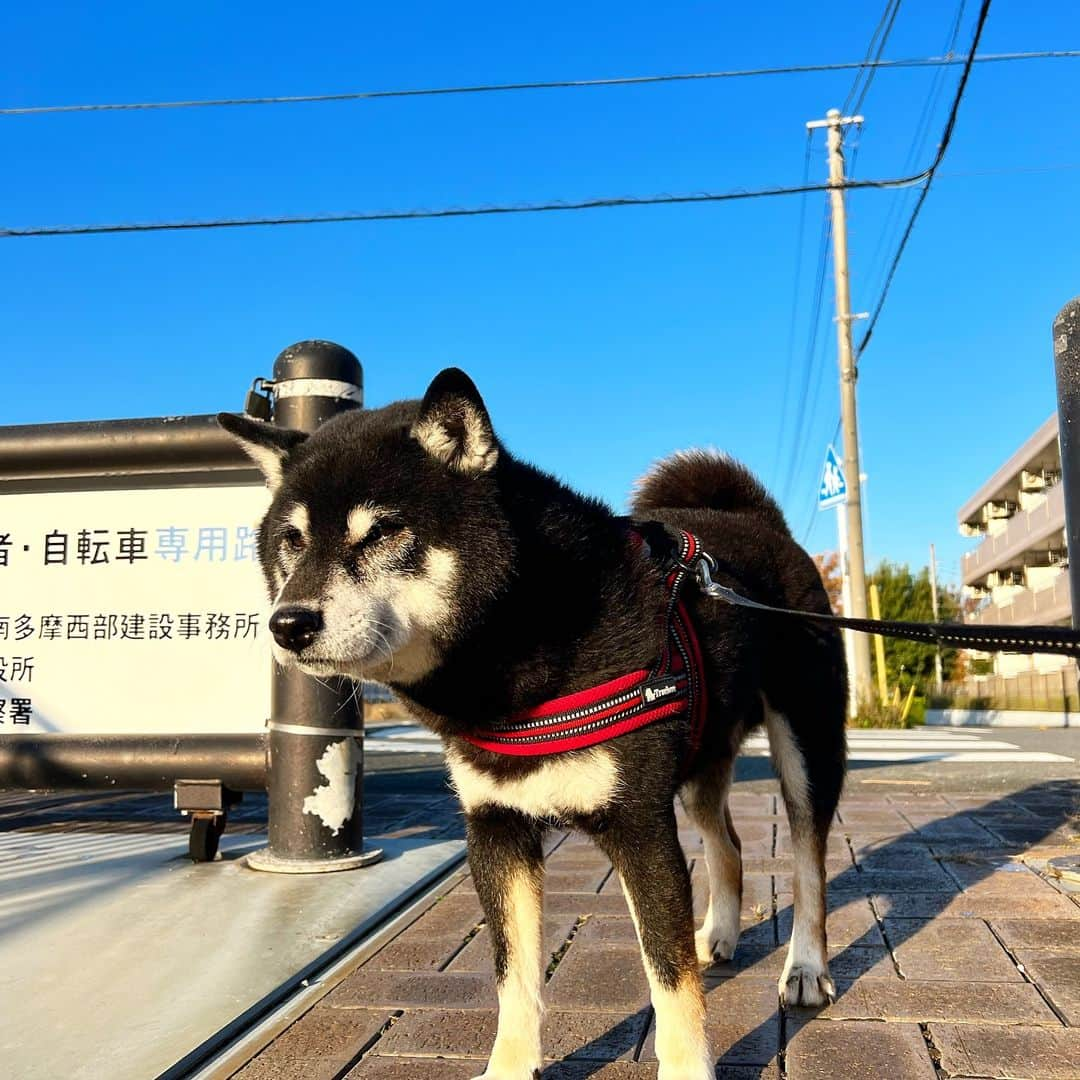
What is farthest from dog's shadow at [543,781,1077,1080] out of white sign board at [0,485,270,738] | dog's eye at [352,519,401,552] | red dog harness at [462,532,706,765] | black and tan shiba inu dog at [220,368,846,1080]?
white sign board at [0,485,270,738]

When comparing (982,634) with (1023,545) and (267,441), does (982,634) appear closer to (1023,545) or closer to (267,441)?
(267,441)

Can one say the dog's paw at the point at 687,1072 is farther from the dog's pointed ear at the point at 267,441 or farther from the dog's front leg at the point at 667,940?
the dog's pointed ear at the point at 267,441

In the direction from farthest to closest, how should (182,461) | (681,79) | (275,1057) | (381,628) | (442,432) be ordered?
(681,79) < (182,461) < (275,1057) < (442,432) < (381,628)

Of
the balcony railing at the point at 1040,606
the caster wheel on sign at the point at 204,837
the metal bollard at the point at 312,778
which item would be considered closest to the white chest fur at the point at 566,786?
the metal bollard at the point at 312,778

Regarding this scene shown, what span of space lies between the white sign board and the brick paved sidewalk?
5.14ft

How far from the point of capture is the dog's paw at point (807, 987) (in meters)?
2.64

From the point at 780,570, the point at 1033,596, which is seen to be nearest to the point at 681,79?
the point at 780,570

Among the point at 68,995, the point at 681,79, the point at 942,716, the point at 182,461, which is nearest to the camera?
the point at 68,995

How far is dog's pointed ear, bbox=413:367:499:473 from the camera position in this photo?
209cm

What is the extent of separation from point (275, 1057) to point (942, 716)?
73.2 feet

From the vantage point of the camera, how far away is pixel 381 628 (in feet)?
6.42

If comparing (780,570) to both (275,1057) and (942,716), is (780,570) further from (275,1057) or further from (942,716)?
(942,716)

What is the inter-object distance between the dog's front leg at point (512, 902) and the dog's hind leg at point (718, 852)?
3.17ft

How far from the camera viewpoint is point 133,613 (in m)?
4.70
